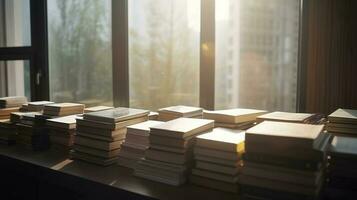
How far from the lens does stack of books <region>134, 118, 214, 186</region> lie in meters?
1.32

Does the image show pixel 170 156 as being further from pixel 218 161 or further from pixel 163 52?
pixel 163 52

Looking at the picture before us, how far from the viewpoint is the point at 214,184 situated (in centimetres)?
127

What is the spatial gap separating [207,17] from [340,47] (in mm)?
790

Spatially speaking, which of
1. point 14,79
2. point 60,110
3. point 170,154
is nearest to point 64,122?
point 60,110

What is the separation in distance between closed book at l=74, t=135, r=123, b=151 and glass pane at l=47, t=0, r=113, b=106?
0.82 meters

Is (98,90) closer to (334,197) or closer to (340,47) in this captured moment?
(340,47)

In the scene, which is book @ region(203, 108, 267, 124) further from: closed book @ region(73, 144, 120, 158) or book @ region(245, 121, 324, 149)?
closed book @ region(73, 144, 120, 158)

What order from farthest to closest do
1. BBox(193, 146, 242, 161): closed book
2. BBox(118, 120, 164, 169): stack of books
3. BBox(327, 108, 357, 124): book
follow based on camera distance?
BBox(118, 120, 164, 169): stack of books < BBox(327, 108, 357, 124): book < BBox(193, 146, 242, 161): closed book

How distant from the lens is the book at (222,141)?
1228mm

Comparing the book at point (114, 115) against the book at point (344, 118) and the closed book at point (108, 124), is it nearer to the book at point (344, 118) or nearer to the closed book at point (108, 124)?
the closed book at point (108, 124)

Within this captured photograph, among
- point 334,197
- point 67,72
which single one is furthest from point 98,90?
point 334,197

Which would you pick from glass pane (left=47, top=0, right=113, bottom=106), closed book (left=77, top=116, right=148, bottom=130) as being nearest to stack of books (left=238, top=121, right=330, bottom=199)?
closed book (left=77, top=116, right=148, bottom=130)

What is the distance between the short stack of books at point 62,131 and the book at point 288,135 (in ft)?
3.42

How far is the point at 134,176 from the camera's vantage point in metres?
1.44
